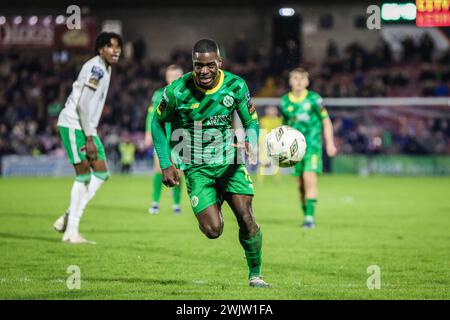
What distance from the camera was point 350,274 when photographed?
858 centimetres

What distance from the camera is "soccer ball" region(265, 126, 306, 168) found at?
8.30m

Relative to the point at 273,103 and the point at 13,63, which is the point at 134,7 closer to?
the point at 13,63

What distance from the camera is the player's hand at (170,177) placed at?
7531mm

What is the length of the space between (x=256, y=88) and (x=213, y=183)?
89.0 feet

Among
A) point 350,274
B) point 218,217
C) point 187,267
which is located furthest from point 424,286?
point 187,267

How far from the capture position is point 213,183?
25.5 feet

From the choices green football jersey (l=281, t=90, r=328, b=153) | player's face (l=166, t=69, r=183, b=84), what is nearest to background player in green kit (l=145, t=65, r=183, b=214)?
player's face (l=166, t=69, r=183, b=84)

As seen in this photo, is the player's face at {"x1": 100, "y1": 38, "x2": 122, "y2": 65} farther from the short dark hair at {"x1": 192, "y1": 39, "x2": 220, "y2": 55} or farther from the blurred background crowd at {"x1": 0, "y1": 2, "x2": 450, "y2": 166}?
the blurred background crowd at {"x1": 0, "y1": 2, "x2": 450, "y2": 166}

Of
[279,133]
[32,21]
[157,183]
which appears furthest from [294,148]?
[32,21]

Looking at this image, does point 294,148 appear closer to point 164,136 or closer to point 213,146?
point 213,146

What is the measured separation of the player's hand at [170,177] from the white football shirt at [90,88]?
135 inches

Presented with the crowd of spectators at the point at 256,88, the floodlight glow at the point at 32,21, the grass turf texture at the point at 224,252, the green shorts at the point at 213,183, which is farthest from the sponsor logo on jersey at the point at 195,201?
the floodlight glow at the point at 32,21

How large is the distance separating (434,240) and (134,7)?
92.5 feet

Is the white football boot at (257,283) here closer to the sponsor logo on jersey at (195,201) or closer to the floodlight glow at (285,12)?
the sponsor logo on jersey at (195,201)
